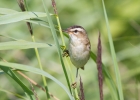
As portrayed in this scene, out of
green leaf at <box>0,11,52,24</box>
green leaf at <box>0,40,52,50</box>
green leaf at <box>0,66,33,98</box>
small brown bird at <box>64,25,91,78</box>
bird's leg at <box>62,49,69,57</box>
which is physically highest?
small brown bird at <box>64,25,91,78</box>

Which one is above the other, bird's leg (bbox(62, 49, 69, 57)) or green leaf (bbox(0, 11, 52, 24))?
bird's leg (bbox(62, 49, 69, 57))

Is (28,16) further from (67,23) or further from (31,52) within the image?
(67,23)

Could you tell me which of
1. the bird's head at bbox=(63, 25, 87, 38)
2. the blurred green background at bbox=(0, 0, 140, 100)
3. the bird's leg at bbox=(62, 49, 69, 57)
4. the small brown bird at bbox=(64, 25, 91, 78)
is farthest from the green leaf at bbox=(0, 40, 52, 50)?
the blurred green background at bbox=(0, 0, 140, 100)

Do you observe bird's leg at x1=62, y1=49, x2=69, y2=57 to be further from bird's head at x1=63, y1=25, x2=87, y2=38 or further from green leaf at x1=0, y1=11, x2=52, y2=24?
green leaf at x1=0, y1=11, x2=52, y2=24

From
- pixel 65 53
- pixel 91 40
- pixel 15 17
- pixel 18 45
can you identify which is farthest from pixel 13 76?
pixel 91 40

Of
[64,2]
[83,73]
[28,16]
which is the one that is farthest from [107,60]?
[28,16]

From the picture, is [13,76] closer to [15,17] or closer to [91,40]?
[15,17]
